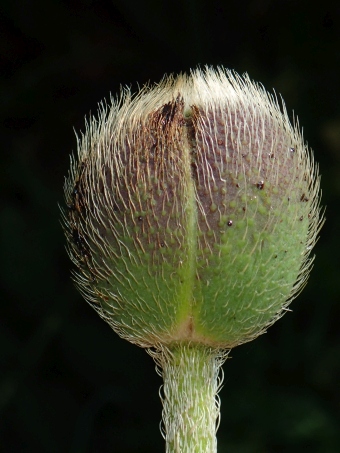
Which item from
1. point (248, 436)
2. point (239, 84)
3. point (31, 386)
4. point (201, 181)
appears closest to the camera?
point (201, 181)

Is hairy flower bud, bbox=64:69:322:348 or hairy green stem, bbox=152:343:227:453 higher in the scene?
hairy flower bud, bbox=64:69:322:348

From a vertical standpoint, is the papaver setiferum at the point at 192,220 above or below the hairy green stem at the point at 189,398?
above

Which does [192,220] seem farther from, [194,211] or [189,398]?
[189,398]

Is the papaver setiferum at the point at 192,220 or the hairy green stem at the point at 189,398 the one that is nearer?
the papaver setiferum at the point at 192,220

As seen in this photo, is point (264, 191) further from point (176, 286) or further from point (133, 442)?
point (133, 442)

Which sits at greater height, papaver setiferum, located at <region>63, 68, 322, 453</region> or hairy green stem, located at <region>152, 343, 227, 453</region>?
papaver setiferum, located at <region>63, 68, 322, 453</region>

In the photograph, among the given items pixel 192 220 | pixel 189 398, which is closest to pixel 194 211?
pixel 192 220

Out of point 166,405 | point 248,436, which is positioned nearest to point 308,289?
point 248,436

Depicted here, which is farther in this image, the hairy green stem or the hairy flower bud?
the hairy green stem
